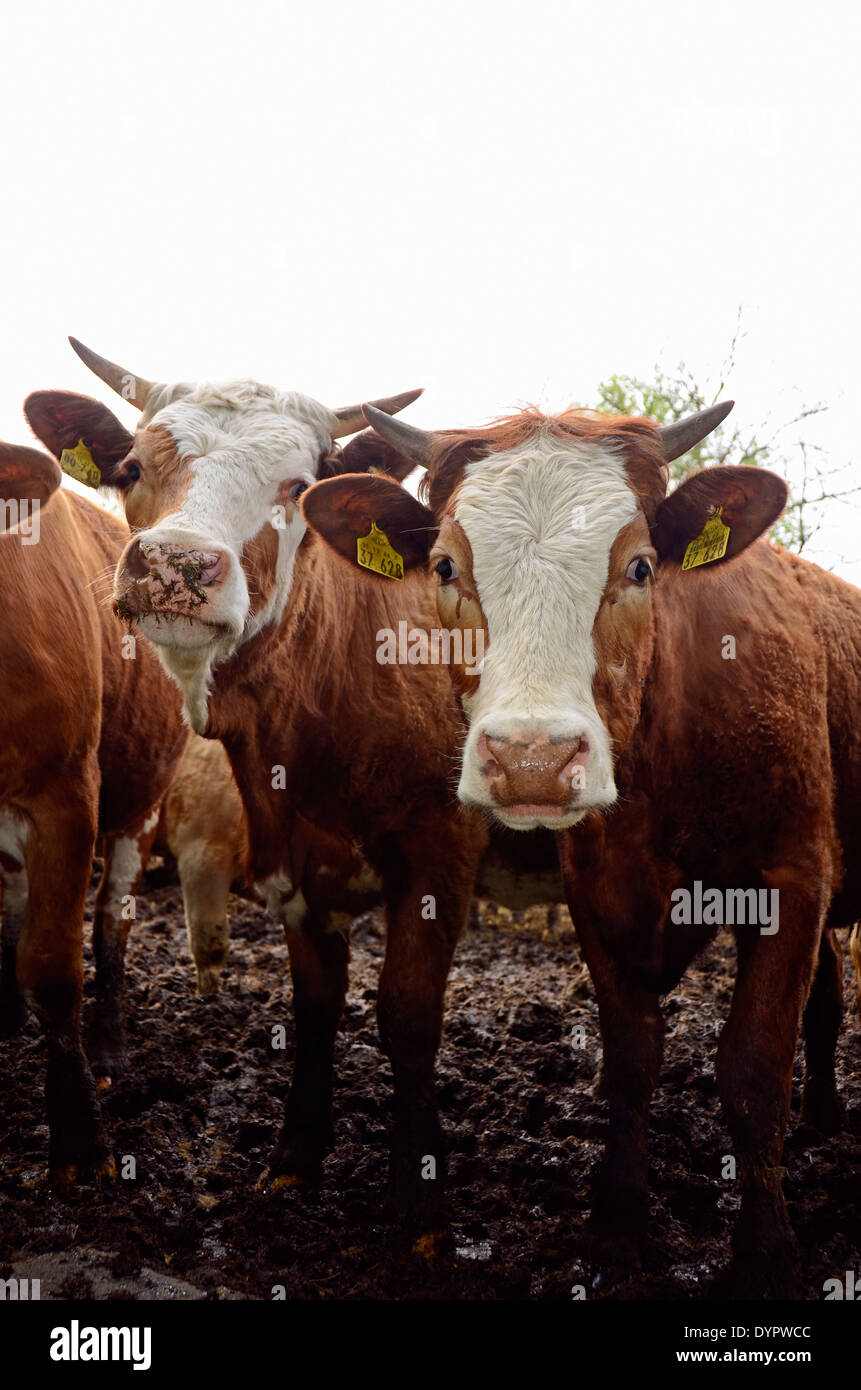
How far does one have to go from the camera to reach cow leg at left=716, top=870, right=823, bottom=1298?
148 inches

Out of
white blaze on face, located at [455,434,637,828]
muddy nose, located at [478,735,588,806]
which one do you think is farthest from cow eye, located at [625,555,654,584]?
muddy nose, located at [478,735,588,806]

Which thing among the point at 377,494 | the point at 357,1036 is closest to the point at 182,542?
the point at 377,494

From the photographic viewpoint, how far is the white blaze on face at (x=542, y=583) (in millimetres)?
3316

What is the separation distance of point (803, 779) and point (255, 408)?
7.86 feet

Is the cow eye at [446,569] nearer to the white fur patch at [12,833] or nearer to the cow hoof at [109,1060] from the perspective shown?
the white fur patch at [12,833]

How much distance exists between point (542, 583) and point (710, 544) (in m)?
0.74

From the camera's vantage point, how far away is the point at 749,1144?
3.85 meters

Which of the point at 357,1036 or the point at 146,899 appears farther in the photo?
the point at 146,899

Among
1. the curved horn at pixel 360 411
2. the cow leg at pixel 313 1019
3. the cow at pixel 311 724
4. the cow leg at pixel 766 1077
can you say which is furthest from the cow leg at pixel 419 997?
the curved horn at pixel 360 411

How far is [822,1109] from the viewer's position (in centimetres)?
540

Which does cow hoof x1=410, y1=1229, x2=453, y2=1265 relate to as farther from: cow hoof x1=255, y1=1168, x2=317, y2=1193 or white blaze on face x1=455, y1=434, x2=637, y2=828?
white blaze on face x1=455, y1=434, x2=637, y2=828

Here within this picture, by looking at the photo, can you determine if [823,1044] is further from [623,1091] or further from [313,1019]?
[313,1019]
